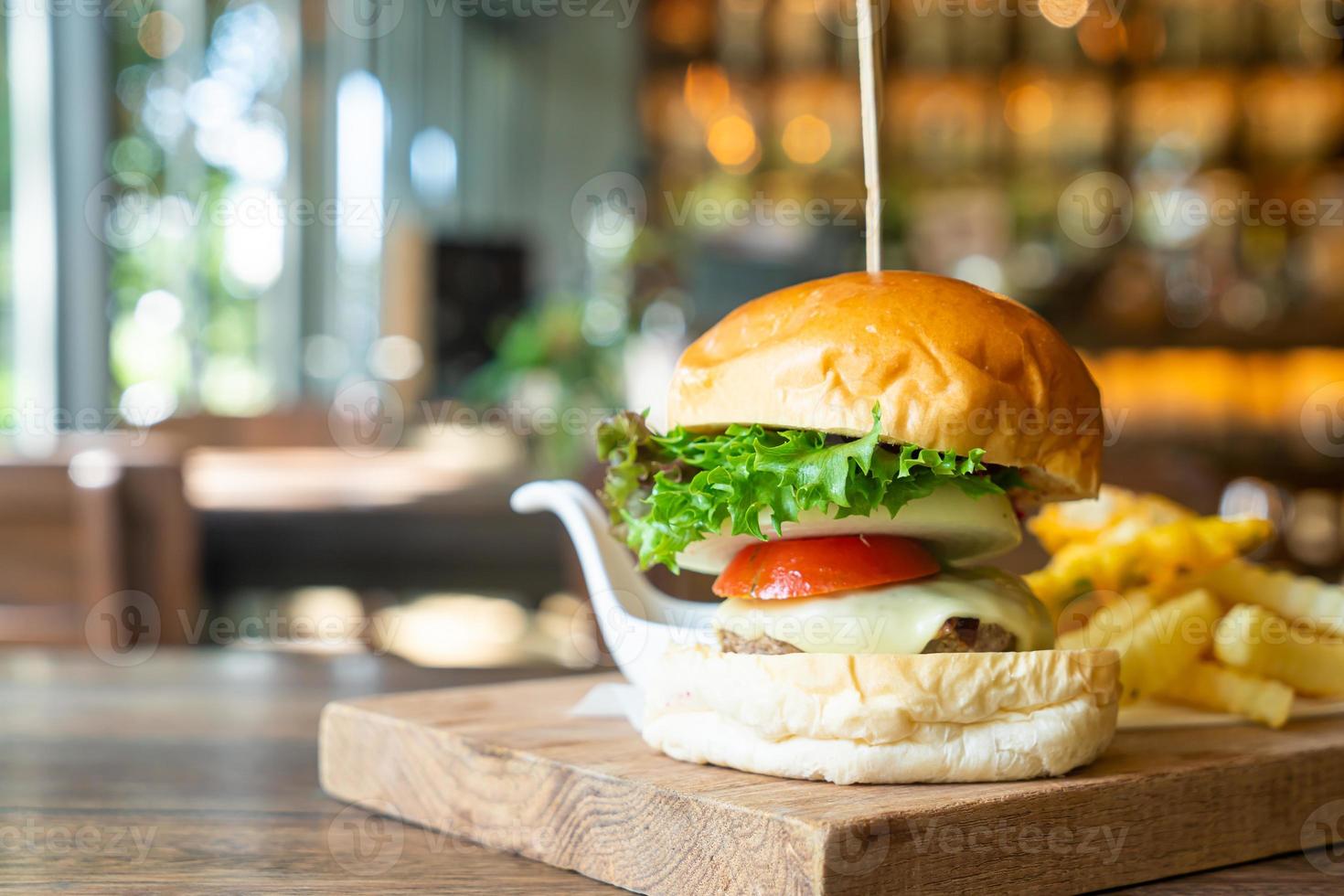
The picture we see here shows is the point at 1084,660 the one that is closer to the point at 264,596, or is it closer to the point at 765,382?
the point at 765,382

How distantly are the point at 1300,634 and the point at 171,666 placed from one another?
54.4 inches

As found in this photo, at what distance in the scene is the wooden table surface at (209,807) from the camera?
0.96 m

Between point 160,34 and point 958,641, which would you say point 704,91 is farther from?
point 958,641

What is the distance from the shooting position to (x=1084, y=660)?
40.2 inches

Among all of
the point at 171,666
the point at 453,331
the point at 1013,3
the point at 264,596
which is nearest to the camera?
the point at 171,666

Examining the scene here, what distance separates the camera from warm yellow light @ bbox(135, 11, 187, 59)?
18.1 feet

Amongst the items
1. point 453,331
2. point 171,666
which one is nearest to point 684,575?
point 171,666

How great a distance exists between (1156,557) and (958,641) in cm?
39

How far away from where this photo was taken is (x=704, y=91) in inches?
313

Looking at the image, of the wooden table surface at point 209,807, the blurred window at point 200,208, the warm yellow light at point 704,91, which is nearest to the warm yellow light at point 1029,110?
the warm yellow light at point 704,91

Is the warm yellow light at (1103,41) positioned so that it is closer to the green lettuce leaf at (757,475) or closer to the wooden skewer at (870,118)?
the wooden skewer at (870,118)

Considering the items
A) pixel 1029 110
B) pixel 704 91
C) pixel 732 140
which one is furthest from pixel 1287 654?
pixel 704 91

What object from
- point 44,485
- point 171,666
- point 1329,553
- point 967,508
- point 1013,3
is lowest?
point 1329,553

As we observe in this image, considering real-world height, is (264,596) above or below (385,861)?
below
